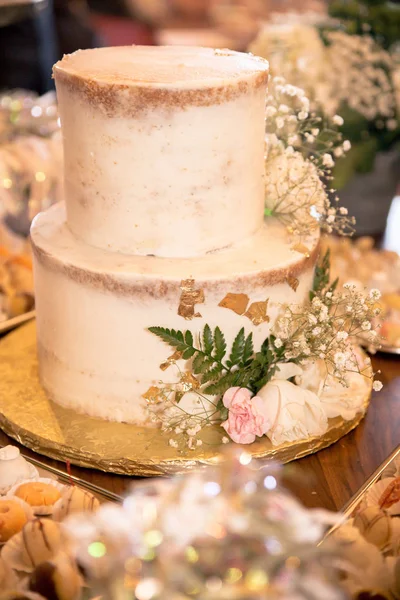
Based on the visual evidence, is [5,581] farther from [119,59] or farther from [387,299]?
[387,299]

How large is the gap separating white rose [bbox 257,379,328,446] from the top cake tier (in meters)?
0.39

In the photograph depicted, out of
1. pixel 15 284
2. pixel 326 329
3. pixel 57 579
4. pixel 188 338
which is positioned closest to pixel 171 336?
pixel 188 338

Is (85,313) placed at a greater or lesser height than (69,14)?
greater

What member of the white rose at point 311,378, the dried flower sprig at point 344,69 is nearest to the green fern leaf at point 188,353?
the white rose at point 311,378

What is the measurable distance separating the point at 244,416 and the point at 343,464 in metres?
0.32

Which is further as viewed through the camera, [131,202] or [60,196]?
[60,196]

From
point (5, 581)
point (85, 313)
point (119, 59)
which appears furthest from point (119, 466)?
point (119, 59)

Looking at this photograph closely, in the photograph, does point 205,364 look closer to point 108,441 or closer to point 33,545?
point 108,441

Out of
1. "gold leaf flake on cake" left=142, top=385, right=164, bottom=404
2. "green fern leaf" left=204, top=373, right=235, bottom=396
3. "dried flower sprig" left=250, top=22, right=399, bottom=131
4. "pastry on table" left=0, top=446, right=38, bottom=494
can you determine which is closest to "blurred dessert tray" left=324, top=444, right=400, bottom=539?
"green fern leaf" left=204, top=373, right=235, bottom=396

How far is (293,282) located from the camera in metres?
2.04

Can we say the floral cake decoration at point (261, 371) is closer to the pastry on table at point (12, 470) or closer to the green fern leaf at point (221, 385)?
the green fern leaf at point (221, 385)

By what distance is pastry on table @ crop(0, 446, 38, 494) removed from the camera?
186 cm

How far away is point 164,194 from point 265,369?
0.53m

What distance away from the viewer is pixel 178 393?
2.01m
